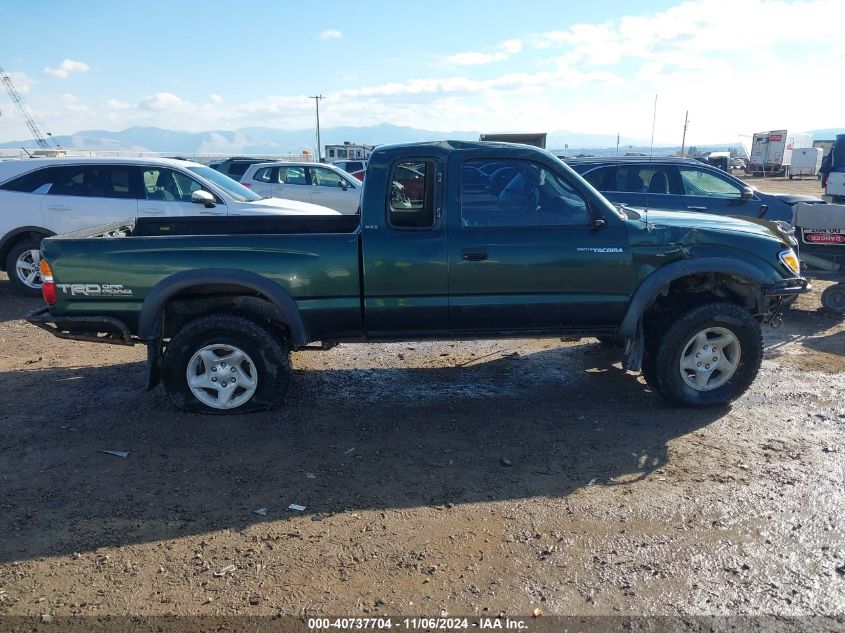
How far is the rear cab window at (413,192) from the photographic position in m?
4.78

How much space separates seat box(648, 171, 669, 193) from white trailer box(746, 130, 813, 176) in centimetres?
4352

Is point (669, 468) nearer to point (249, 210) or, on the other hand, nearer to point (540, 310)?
point (540, 310)

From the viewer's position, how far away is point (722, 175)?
30.8ft

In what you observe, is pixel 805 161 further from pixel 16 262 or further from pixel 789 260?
pixel 16 262

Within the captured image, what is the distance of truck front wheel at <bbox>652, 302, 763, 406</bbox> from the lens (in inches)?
191

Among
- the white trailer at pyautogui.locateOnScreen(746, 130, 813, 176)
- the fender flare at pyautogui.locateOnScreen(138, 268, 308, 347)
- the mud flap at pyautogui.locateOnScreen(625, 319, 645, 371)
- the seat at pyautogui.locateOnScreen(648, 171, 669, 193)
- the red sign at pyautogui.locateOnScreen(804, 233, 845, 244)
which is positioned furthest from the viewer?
the white trailer at pyautogui.locateOnScreen(746, 130, 813, 176)

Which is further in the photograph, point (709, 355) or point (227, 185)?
point (227, 185)

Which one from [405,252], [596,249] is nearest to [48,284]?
[405,252]

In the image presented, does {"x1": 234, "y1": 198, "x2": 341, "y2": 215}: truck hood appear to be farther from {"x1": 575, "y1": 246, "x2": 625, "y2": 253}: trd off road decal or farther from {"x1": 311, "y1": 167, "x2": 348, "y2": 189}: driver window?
{"x1": 311, "y1": 167, "x2": 348, "y2": 189}: driver window

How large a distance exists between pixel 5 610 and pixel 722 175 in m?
9.55

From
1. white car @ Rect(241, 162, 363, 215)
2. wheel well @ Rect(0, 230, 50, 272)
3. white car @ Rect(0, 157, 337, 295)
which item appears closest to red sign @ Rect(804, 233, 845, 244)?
white car @ Rect(0, 157, 337, 295)

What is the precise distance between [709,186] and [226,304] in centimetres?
743

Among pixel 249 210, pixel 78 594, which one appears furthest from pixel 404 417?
pixel 249 210

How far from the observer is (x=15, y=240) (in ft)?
28.6
